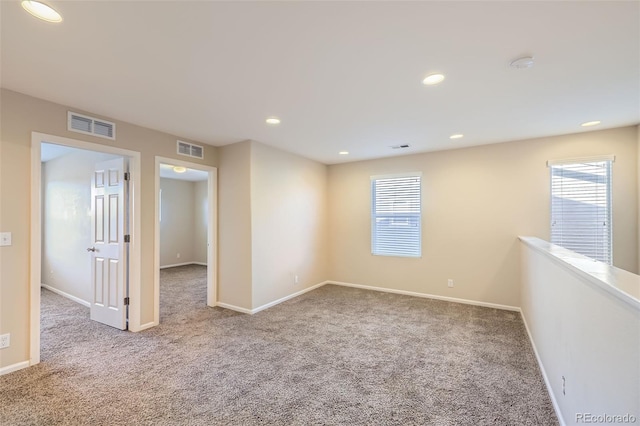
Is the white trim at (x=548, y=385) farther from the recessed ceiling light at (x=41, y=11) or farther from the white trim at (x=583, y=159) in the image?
the recessed ceiling light at (x=41, y=11)

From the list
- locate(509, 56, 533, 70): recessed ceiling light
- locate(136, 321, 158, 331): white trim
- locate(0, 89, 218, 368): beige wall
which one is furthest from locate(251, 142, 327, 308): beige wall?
locate(509, 56, 533, 70): recessed ceiling light

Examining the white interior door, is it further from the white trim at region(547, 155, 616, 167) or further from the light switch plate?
the white trim at region(547, 155, 616, 167)

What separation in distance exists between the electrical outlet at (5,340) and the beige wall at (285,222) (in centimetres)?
241

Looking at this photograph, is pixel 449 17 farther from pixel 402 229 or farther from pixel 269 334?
pixel 402 229

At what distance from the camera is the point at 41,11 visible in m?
1.49

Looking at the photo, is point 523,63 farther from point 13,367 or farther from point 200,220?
point 200,220

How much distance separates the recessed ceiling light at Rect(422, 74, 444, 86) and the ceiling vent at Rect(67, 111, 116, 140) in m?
3.37

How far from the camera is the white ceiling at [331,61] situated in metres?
1.52

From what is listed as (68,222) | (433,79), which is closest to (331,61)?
(433,79)

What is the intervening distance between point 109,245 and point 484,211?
539cm

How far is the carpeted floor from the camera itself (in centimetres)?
192

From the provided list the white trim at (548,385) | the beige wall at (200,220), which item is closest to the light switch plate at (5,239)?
the white trim at (548,385)

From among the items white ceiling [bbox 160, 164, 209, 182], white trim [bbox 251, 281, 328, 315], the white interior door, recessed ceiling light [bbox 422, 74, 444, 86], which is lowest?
white trim [bbox 251, 281, 328, 315]

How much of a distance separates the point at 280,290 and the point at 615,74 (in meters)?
4.53
